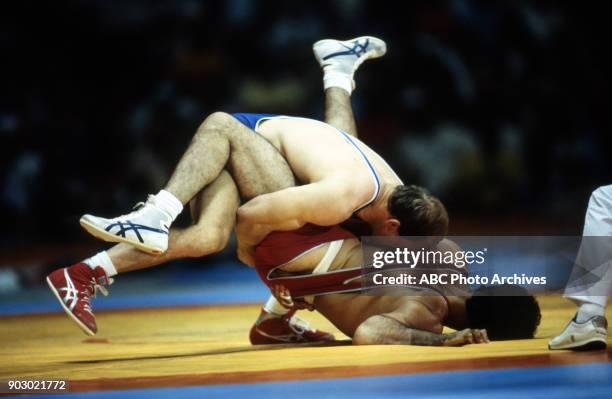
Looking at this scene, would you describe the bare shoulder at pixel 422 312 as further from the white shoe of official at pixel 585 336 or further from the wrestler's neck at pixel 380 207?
the white shoe of official at pixel 585 336

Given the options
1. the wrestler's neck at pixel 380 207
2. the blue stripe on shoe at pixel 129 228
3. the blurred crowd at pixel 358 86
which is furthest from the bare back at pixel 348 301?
the blurred crowd at pixel 358 86

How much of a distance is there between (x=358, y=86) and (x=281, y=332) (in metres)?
6.06

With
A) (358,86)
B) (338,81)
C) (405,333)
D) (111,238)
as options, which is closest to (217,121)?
(111,238)

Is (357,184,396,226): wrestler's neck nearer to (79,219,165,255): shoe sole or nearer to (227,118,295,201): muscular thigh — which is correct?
(227,118,295,201): muscular thigh

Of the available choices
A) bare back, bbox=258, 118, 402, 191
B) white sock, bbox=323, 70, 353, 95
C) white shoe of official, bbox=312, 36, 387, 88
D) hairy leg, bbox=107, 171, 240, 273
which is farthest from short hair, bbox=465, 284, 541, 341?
white shoe of official, bbox=312, 36, 387, 88

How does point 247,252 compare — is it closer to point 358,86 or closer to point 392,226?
point 392,226

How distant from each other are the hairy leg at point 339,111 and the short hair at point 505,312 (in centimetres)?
108

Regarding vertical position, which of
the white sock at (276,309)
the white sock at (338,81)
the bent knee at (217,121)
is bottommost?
the white sock at (276,309)

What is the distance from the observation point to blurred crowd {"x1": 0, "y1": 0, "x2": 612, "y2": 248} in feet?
31.1

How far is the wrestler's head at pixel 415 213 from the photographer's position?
152 inches

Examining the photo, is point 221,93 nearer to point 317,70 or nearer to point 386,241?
point 317,70

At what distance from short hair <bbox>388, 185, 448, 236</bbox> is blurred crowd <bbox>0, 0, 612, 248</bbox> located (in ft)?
18.1

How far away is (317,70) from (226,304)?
14.2 ft

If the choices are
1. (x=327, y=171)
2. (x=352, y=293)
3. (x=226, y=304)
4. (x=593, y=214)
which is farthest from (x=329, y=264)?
(x=226, y=304)
